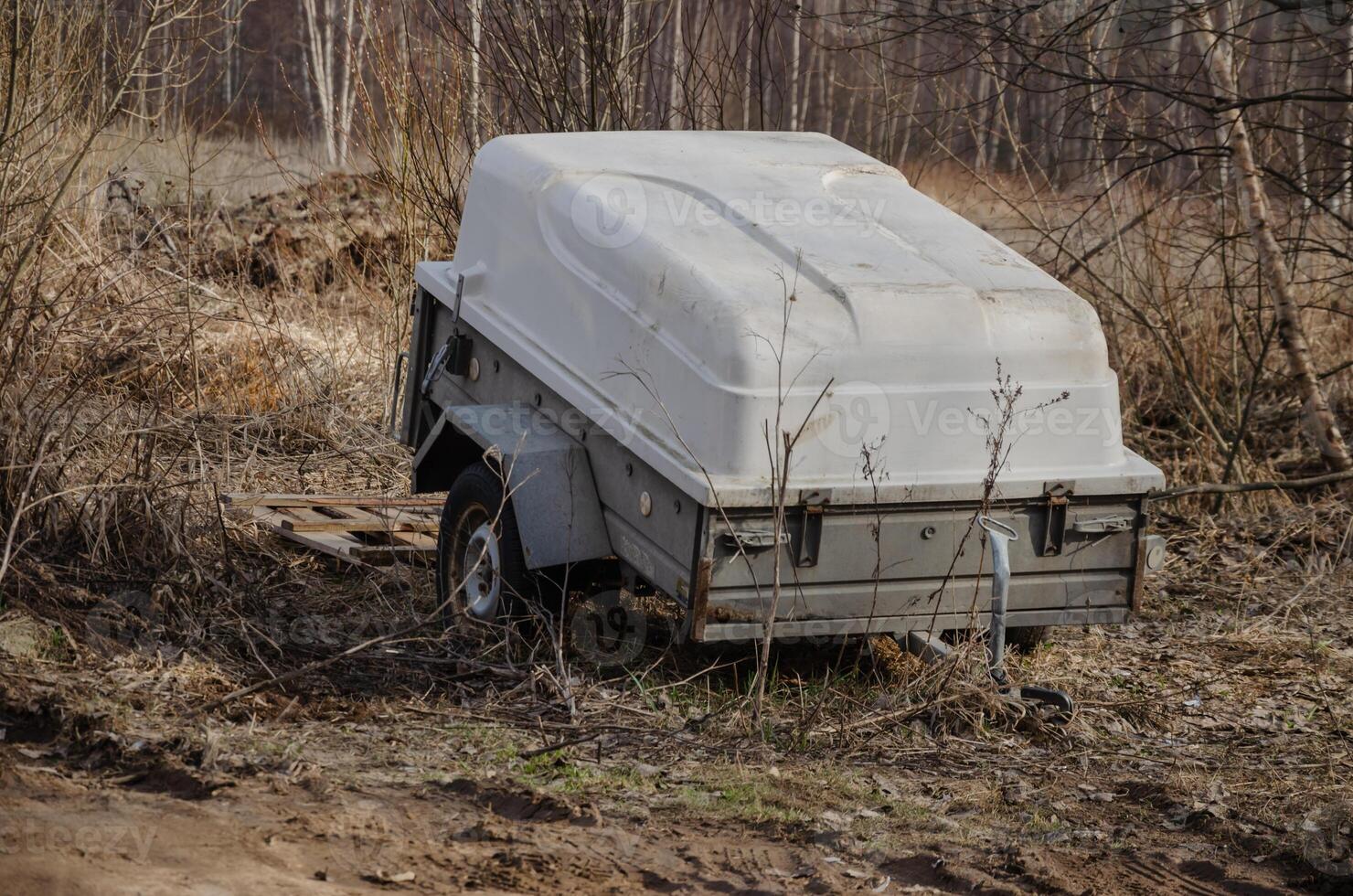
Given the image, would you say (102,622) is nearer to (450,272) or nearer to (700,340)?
(450,272)

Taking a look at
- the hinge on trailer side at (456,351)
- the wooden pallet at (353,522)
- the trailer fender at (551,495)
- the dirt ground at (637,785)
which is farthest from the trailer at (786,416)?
the wooden pallet at (353,522)

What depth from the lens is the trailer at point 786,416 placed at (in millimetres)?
4676

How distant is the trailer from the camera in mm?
4676

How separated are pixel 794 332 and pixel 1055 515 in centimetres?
112

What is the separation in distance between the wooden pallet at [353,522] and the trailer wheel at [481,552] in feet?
2.03

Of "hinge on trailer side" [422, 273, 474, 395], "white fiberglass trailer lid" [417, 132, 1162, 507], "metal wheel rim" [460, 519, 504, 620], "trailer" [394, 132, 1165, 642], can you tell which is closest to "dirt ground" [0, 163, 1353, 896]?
"metal wheel rim" [460, 519, 504, 620]

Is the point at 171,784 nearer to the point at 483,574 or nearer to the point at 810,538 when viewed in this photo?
the point at 483,574

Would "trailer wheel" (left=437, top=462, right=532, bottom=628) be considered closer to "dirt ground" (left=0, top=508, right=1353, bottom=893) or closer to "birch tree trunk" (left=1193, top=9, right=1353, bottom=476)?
"dirt ground" (left=0, top=508, right=1353, bottom=893)

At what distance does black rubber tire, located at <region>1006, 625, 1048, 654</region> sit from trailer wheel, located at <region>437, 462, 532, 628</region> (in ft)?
6.12

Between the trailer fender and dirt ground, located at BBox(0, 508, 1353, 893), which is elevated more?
the trailer fender

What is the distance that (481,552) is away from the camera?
17.9ft

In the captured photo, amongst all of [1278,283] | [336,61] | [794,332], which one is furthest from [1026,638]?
[336,61]

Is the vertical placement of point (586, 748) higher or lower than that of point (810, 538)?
lower

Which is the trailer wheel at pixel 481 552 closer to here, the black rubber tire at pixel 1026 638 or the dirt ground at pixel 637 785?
the dirt ground at pixel 637 785
